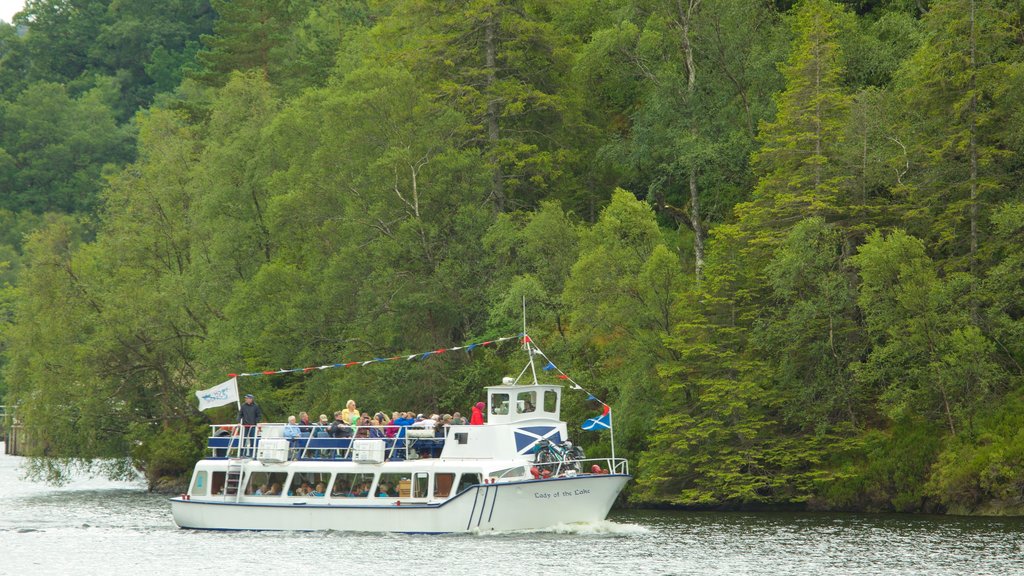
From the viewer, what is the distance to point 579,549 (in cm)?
3738

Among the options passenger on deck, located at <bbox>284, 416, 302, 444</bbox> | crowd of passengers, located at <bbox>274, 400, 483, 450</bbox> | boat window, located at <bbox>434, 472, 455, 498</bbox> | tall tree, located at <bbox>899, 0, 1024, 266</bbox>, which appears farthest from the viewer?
tall tree, located at <bbox>899, 0, 1024, 266</bbox>

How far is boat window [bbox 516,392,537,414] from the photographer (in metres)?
42.5

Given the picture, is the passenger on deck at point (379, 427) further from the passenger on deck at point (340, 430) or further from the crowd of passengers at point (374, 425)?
the passenger on deck at point (340, 430)

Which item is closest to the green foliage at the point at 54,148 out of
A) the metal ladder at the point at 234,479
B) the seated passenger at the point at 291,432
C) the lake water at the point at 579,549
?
the lake water at the point at 579,549

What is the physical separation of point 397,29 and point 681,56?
16372 mm

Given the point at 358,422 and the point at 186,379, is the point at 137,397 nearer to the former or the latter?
the point at 186,379

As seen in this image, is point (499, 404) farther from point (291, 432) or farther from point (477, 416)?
point (291, 432)

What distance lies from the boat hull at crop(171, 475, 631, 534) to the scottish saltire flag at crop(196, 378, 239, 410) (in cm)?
350

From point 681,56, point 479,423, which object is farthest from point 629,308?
point 681,56

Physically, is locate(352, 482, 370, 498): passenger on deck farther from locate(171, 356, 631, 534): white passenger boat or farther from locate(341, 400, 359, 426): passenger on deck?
locate(341, 400, 359, 426): passenger on deck

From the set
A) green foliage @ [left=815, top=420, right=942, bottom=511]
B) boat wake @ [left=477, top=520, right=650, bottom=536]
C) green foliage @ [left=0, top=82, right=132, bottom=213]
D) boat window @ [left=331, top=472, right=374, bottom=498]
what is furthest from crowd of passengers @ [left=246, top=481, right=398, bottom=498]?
green foliage @ [left=0, top=82, right=132, bottom=213]

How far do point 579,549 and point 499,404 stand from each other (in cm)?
665

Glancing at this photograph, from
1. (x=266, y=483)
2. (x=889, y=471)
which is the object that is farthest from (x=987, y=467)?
(x=266, y=483)

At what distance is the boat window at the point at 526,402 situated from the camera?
4250 centimetres
